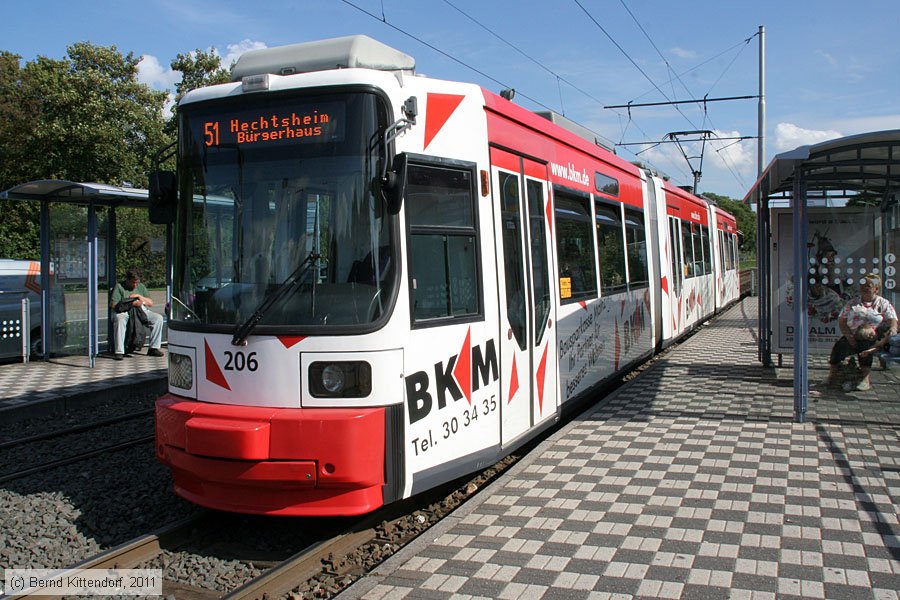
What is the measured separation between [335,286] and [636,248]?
723 cm

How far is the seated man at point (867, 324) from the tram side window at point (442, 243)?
542 centimetres

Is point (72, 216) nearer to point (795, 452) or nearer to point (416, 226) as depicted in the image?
point (416, 226)

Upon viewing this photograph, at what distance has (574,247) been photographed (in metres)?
8.43

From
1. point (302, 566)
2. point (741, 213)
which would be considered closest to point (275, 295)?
point (302, 566)

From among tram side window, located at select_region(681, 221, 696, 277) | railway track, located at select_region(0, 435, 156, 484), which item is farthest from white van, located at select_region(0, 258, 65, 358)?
tram side window, located at select_region(681, 221, 696, 277)

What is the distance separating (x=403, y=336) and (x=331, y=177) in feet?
3.72

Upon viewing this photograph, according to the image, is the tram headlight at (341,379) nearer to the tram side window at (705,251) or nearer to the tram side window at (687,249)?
the tram side window at (687,249)

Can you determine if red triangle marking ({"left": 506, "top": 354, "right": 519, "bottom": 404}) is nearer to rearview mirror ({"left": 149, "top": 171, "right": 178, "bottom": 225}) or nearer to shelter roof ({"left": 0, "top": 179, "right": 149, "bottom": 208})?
rearview mirror ({"left": 149, "top": 171, "right": 178, "bottom": 225})

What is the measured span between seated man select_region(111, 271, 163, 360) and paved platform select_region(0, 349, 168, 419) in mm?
286

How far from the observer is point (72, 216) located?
1434 cm

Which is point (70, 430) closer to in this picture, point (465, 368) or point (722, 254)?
point (465, 368)

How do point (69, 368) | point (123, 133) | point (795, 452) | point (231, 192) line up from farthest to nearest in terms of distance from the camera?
point (123, 133)
point (69, 368)
point (795, 452)
point (231, 192)

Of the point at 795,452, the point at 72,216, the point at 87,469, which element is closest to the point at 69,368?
the point at 72,216

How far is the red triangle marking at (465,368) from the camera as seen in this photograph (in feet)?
19.1
